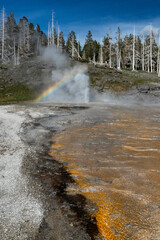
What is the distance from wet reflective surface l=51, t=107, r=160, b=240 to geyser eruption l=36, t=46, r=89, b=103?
21301 millimetres

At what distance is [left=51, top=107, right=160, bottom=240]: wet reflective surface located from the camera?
289 centimetres

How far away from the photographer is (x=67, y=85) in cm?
3262

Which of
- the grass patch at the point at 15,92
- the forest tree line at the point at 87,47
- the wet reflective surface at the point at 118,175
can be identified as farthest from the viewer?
the forest tree line at the point at 87,47

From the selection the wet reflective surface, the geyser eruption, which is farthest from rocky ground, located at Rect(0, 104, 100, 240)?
the geyser eruption

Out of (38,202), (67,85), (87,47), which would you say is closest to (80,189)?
(38,202)

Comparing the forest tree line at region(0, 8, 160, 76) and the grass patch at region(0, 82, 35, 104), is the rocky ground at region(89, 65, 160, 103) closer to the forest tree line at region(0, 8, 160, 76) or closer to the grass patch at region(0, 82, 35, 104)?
the grass patch at region(0, 82, 35, 104)

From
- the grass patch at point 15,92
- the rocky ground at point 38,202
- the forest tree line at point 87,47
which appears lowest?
the rocky ground at point 38,202

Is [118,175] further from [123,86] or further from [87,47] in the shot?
[87,47]

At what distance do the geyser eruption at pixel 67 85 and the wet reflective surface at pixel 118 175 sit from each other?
21.3 metres

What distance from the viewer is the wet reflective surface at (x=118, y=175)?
289 centimetres

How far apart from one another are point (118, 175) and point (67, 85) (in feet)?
95.8

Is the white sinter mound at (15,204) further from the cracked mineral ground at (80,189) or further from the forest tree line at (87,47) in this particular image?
the forest tree line at (87,47)

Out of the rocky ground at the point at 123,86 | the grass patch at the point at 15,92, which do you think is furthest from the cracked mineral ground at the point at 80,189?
the grass patch at the point at 15,92

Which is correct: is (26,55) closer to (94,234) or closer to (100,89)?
(100,89)
